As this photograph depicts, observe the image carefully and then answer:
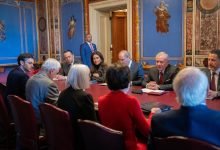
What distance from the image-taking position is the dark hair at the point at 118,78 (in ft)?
6.59

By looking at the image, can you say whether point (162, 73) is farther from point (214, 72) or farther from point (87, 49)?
point (87, 49)

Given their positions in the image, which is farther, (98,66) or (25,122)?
(98,66)

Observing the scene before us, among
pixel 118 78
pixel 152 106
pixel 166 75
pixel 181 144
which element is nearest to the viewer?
pixel 181 144

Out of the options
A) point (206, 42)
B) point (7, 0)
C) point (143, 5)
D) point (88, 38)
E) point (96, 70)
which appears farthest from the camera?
point (7, 0)

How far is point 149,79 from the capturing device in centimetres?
393

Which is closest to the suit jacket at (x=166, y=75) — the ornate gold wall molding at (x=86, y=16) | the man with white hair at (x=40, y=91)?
the man with white hair at (x=40, y=91)

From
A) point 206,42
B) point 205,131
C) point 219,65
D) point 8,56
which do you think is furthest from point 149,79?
point 8,56

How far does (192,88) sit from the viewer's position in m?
1.45

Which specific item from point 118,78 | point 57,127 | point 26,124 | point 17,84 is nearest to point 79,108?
point 57,127

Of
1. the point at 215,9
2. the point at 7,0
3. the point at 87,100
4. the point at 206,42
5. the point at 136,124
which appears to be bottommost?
the point at 136,124

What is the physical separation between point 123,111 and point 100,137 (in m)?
0.34

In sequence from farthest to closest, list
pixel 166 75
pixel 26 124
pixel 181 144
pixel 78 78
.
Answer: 1. pixel 166 75
2. pixel 26 124
3. pixel 78 78
4. pixel 181 144

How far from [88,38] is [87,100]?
5.14 m

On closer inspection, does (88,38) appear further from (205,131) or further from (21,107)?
(205,131)
